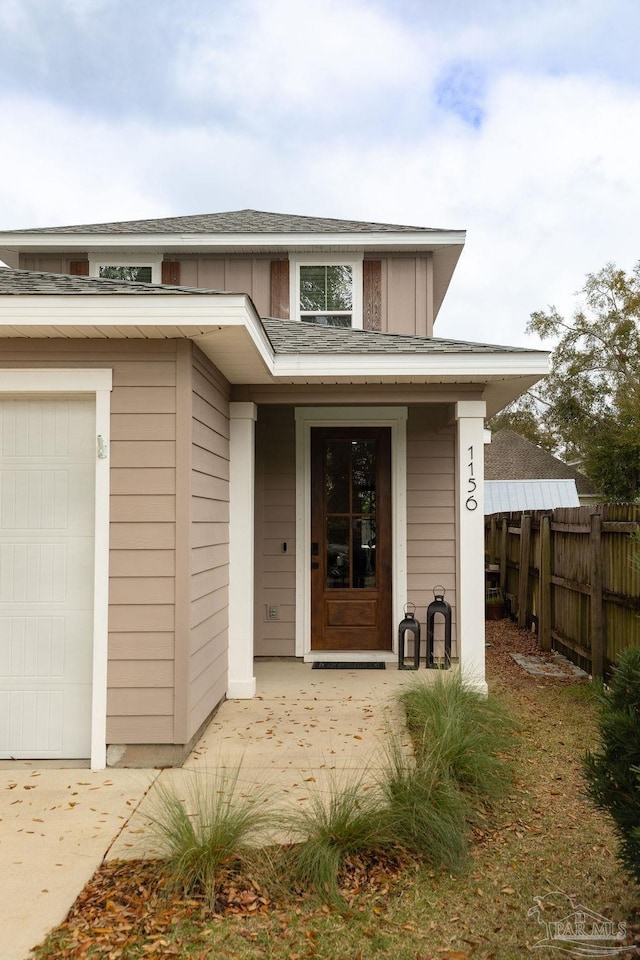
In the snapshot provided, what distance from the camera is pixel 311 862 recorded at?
2916 mm

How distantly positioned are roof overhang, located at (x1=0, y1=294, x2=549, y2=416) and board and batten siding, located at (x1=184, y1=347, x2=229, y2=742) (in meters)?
0.26

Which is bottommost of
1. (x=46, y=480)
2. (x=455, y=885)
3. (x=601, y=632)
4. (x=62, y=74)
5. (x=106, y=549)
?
(x=455, y=885)

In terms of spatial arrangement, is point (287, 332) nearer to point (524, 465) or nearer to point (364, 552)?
point (364, 552)

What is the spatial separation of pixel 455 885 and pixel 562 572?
504 centimetres

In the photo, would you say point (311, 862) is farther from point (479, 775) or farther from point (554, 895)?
point (479, 775)

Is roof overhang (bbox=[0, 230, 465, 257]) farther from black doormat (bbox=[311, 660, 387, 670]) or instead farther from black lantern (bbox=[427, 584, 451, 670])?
black doormat (bbox=[311, 660, 387, 670])

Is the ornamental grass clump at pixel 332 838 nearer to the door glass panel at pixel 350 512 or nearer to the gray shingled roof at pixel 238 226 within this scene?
the door glass panel at pixel 350 512

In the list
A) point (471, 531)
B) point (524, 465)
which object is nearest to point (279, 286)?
point (471, 531)

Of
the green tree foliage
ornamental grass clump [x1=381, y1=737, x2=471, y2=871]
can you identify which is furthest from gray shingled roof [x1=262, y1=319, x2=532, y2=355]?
the green tree foliage

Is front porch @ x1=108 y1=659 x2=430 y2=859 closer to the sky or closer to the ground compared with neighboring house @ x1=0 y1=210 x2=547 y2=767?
closer to the ground

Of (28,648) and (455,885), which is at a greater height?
(28,648)

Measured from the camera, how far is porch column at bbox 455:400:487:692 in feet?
19.9

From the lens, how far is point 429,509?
7215 mm

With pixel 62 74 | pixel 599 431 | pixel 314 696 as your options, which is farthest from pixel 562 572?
pixel 599 431
